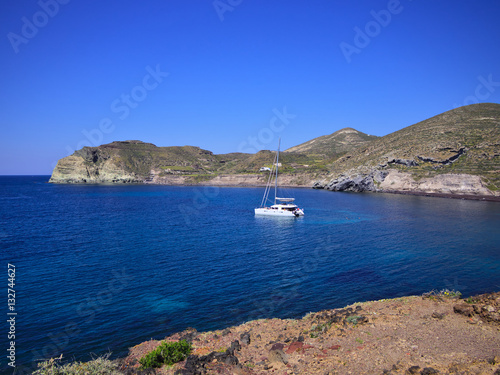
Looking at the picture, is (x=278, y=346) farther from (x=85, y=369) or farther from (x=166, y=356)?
(x=85, y=369)

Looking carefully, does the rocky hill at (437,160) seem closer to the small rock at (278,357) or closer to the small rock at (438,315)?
the small rock at (438,315)

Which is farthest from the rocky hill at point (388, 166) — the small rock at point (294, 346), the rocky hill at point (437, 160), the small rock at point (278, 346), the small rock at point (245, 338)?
the small rock at point (245, 338)

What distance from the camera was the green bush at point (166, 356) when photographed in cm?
1167

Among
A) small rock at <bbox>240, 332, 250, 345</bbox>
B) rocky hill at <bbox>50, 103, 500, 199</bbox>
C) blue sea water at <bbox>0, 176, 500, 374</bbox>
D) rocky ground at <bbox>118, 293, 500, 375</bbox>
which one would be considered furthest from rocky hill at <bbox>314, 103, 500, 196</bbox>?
small rock at <bbox>240, 332, 250, 345</bbox>

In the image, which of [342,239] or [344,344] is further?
[342,239]

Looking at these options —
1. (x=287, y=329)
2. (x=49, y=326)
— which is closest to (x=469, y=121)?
(x=287, y=329)

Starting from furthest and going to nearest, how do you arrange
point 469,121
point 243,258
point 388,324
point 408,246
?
point 469,121 < point 408,246 < point 243,258 < point 388,324

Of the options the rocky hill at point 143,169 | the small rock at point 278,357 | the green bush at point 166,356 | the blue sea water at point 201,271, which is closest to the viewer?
the small rock at point 278,357

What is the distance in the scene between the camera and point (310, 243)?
35.9m

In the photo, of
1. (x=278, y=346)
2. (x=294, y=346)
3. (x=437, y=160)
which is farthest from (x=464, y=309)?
(x=437, y=160)

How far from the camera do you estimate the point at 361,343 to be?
12422mm

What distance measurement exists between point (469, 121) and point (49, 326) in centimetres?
13406

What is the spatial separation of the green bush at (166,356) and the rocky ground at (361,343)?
34 centimetres

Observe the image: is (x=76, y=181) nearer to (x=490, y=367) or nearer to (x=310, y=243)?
(x=310, y=243)
